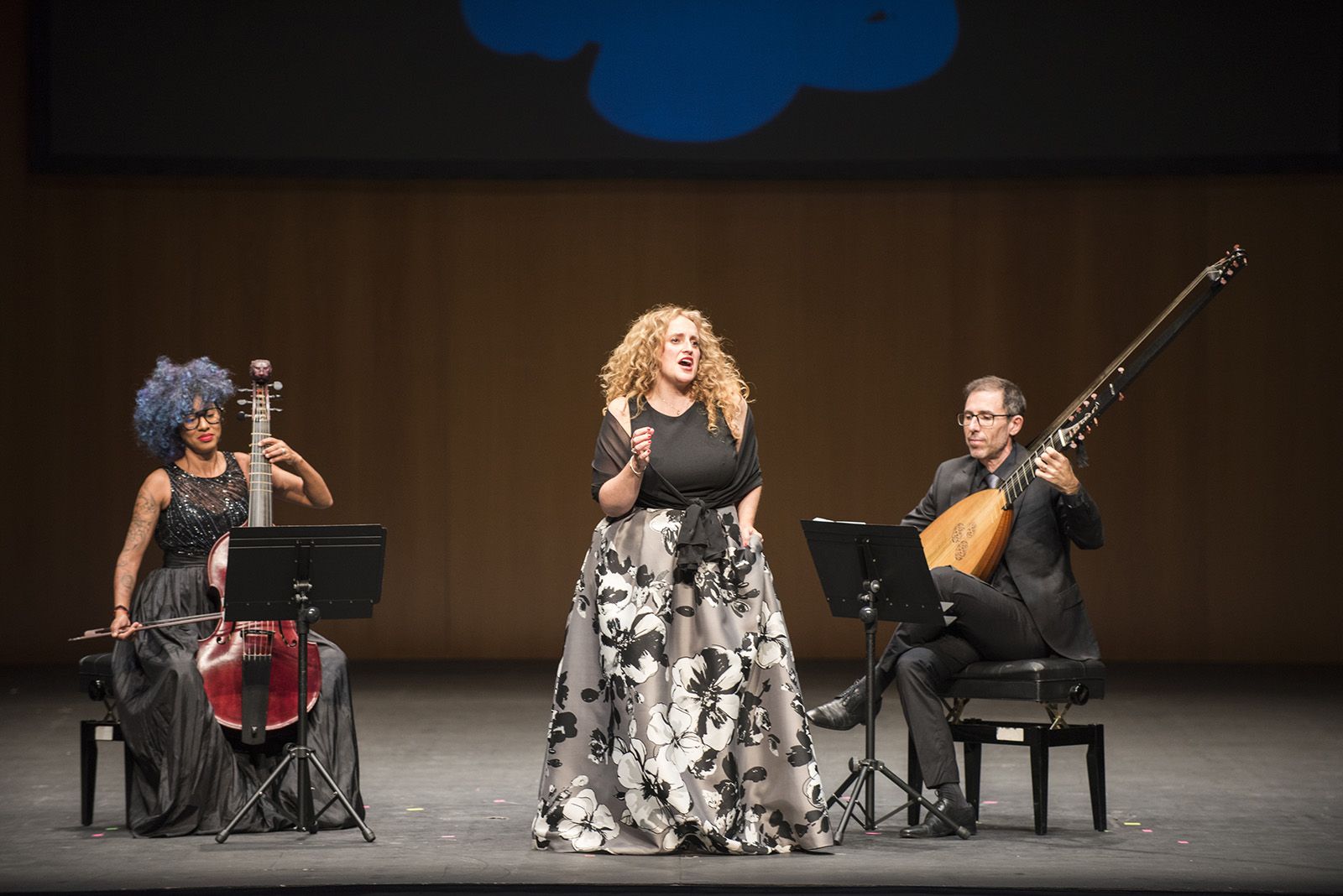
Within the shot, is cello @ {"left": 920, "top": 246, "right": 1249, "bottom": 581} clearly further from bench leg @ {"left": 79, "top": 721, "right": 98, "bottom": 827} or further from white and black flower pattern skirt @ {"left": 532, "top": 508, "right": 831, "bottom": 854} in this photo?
bench leg @ {"left": 79, "top": 721, "right": 98, "bottom": 827}

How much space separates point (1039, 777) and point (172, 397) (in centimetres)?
263

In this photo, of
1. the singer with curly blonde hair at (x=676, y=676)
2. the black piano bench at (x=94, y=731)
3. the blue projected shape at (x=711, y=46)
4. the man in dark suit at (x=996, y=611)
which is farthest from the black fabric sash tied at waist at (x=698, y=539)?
the blue projected shape at (x=711, y=46)

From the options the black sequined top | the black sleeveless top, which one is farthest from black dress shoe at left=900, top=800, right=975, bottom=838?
the black sequined top

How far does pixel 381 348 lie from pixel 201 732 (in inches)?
178

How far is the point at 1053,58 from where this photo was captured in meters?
8.20

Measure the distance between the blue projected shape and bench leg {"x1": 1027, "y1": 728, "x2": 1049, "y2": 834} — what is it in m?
4.64

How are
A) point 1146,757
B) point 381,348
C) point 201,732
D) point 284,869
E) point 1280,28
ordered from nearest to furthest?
point 284,869 < point 201,732 < point 1146,757 < point 1280,28 < point 381,348

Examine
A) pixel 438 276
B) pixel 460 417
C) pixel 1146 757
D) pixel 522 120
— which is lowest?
pixel 1146 757

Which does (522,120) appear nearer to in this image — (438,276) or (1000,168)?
(438,276)

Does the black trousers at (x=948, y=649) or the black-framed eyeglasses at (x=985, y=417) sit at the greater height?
the black-framed eyeglasses at (x=985, y=417)

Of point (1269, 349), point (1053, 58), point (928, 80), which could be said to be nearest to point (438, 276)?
point (928, 80)

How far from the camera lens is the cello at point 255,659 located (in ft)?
14.4

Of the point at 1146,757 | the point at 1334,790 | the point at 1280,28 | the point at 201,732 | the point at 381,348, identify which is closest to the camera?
the point at 201,732

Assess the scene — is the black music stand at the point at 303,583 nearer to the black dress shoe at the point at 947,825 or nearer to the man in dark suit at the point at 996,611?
the man in dark suit at the point at 996,611
